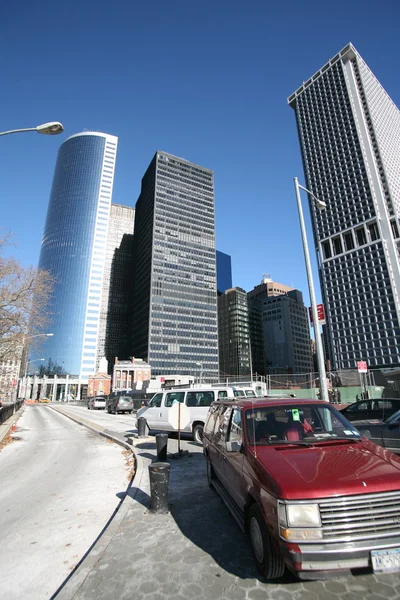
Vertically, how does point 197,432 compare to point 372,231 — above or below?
Result: below

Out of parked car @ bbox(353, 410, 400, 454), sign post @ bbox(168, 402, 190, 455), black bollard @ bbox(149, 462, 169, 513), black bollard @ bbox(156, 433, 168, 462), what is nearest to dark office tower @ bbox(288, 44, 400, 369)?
parked car @ bbox(353, 410, 400, 454)

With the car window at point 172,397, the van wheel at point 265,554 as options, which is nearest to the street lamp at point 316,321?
the car window at point 172,397

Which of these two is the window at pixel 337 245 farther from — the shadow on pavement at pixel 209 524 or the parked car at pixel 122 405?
the shadow on pavement at pixel 209 524

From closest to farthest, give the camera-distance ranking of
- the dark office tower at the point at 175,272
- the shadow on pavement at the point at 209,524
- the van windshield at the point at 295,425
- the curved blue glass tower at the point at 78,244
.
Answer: the shadow on pavement at the point at 209,524 < the van windshield at the point at 295,425 < the dark office tower at the point at 175,272 < the curved blue glass tower at the point at 78,244

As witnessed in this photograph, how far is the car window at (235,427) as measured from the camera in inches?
184

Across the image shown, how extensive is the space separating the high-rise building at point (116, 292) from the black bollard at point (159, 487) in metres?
160

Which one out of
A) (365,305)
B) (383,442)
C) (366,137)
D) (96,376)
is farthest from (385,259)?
(383,442)

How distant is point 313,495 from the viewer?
2.95m

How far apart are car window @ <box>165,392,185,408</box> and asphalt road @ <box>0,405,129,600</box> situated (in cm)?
300

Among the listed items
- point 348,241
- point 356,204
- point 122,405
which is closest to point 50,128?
point 122,405

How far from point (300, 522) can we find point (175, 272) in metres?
139

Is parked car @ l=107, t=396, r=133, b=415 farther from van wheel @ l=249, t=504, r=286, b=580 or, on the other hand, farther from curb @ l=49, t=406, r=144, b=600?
van wheel @ l=249, t=504, r=286, b=580

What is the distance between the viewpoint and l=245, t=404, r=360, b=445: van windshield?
4.27 meters

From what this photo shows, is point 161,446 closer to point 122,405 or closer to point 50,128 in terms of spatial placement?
point 50,128
